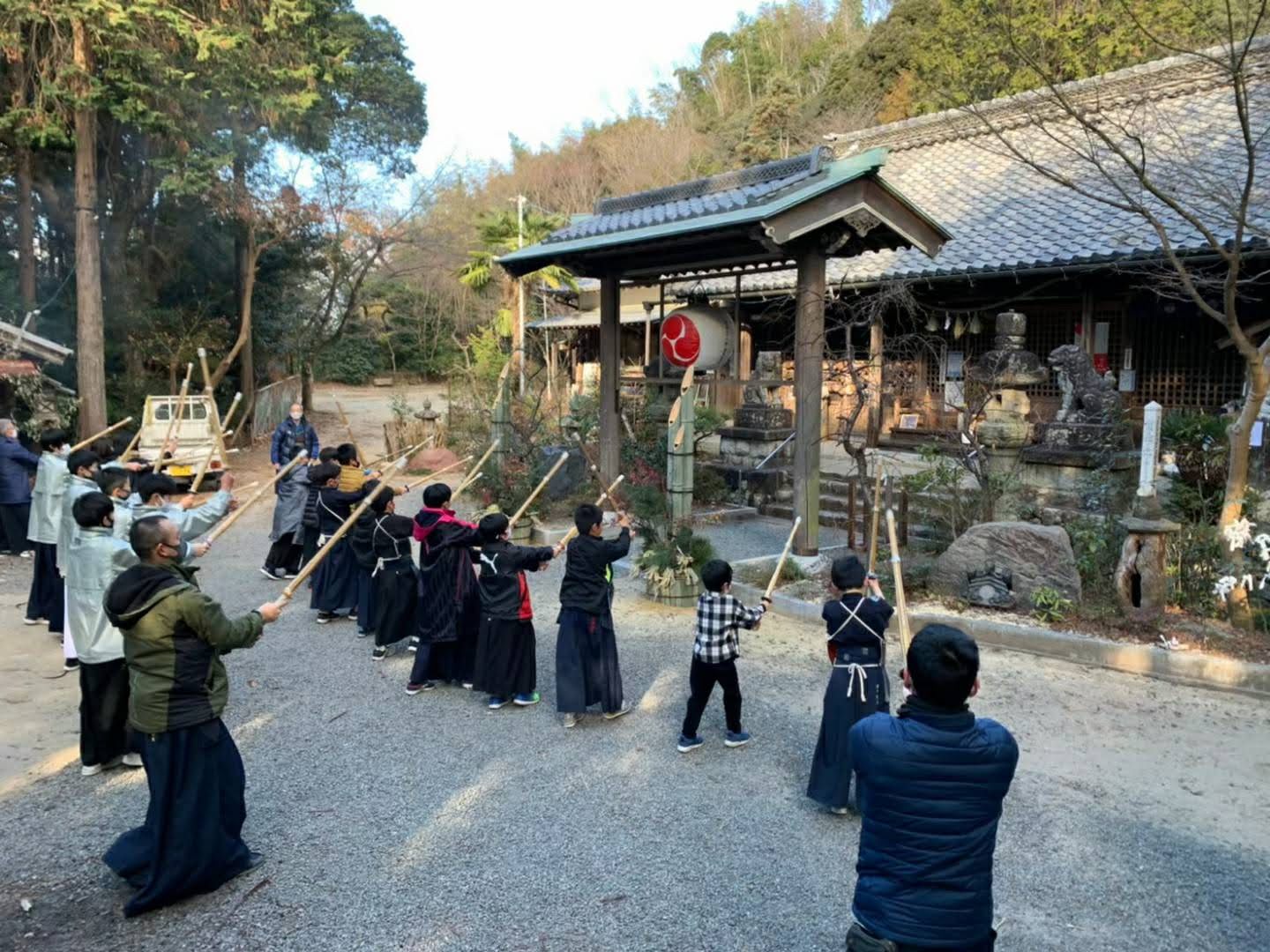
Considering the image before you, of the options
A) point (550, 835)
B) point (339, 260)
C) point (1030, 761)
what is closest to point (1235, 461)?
point (1030, 761)

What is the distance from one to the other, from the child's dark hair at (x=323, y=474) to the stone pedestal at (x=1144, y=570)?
269 inches

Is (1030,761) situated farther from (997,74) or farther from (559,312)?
(559,312)

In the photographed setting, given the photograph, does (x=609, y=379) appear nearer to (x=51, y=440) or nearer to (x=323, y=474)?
(x=323, y=474)

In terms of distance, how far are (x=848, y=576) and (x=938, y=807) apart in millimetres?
2125

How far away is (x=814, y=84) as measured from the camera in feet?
114

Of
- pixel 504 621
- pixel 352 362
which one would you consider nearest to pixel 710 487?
pixel 504 621

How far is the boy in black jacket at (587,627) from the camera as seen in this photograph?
5.73m

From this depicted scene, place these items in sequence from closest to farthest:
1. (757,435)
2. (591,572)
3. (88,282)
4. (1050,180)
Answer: (591,572) < (757,435) < (1050,180) < (88,282)

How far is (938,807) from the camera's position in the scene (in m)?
2.51

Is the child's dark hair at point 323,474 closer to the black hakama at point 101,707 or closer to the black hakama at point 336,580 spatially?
the black hakama at point 336,580

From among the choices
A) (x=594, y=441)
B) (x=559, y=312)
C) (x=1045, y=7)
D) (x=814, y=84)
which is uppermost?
(x=814, y=84)

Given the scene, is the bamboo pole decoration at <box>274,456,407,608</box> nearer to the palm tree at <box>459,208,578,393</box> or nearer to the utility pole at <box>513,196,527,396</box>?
the utility pole at <box>513,196,527,396</box>

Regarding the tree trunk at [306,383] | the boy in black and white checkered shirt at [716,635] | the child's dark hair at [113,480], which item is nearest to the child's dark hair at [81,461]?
the child's dark hair at [113,480]

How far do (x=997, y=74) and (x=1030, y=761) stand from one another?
7634 millimetres
